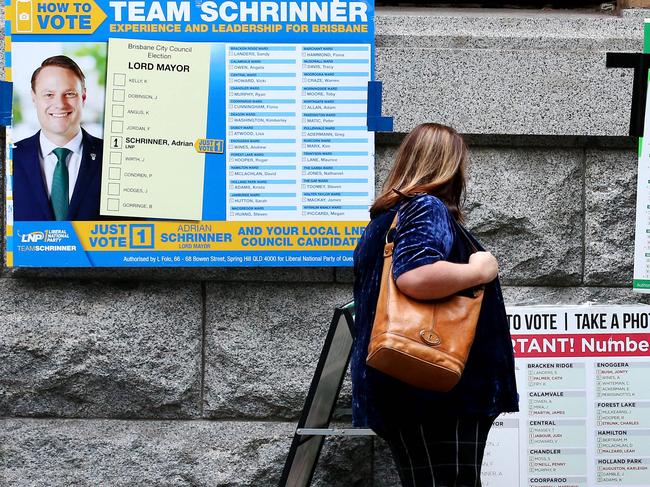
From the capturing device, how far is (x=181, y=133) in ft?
16.2

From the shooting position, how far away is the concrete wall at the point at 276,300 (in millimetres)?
5008

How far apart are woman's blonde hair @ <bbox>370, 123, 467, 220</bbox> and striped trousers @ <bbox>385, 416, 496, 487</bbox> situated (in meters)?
0.63

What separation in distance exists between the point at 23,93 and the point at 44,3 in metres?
0.41

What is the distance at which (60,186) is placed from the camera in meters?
4.98

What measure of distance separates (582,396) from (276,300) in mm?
1431

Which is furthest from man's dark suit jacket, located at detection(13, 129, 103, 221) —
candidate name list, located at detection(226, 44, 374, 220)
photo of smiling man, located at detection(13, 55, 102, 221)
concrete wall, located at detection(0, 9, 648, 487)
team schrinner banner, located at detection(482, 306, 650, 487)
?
team schrinner banner, located at detection(482, 306, 650, 487)

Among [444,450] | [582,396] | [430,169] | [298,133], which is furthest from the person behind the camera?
[298,133]

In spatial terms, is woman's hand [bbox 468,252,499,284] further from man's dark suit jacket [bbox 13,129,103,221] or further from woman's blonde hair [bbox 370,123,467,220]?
man's dark suit jacket [bbox 13,129,103,221]

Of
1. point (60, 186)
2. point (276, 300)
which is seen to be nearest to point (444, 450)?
point (276, 300)

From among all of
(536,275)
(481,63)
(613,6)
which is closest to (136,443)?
(536,275)

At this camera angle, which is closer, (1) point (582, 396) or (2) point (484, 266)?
(2) point (484, 266)

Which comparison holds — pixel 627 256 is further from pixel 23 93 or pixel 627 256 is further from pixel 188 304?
pixel 23 93

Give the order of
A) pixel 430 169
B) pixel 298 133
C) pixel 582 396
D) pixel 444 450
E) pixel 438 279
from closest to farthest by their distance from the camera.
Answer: pixel 438 279 → pixel 444 450 → pixel 430 169 → pixel 582 396 → pixel 298 133

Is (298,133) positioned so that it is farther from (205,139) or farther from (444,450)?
(444,450)
